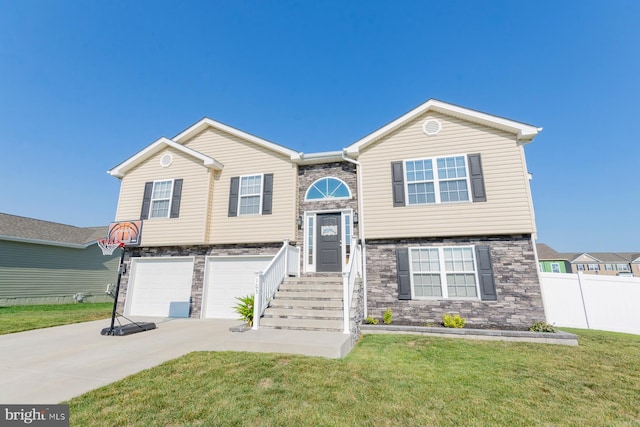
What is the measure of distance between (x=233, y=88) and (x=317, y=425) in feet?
45.4

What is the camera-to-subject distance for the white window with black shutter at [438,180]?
8.28 metres

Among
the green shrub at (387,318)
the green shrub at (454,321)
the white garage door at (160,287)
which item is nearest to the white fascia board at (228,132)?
the white garage door at (160,287)

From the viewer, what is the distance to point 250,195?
1025 cm

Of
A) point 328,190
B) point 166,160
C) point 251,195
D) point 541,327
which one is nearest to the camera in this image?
point 541,327

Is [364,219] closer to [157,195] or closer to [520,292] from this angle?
[520,292]

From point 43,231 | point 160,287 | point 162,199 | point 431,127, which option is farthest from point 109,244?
point 43,231

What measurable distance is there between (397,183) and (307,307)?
16.2 feet

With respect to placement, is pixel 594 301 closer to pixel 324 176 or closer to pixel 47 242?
pixel 324 176

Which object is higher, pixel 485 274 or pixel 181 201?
pixel 181 201

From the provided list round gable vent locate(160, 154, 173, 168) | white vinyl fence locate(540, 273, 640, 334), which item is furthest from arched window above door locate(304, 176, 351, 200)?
white vinyl fence locate(540, 273, 640, 334)

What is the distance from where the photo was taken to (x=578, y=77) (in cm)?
1055

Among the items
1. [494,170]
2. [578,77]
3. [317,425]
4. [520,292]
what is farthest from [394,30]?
[317,425]

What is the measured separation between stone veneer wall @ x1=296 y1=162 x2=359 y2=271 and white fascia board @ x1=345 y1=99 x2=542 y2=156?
75cm

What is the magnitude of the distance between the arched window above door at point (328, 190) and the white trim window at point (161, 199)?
18.3 ft
